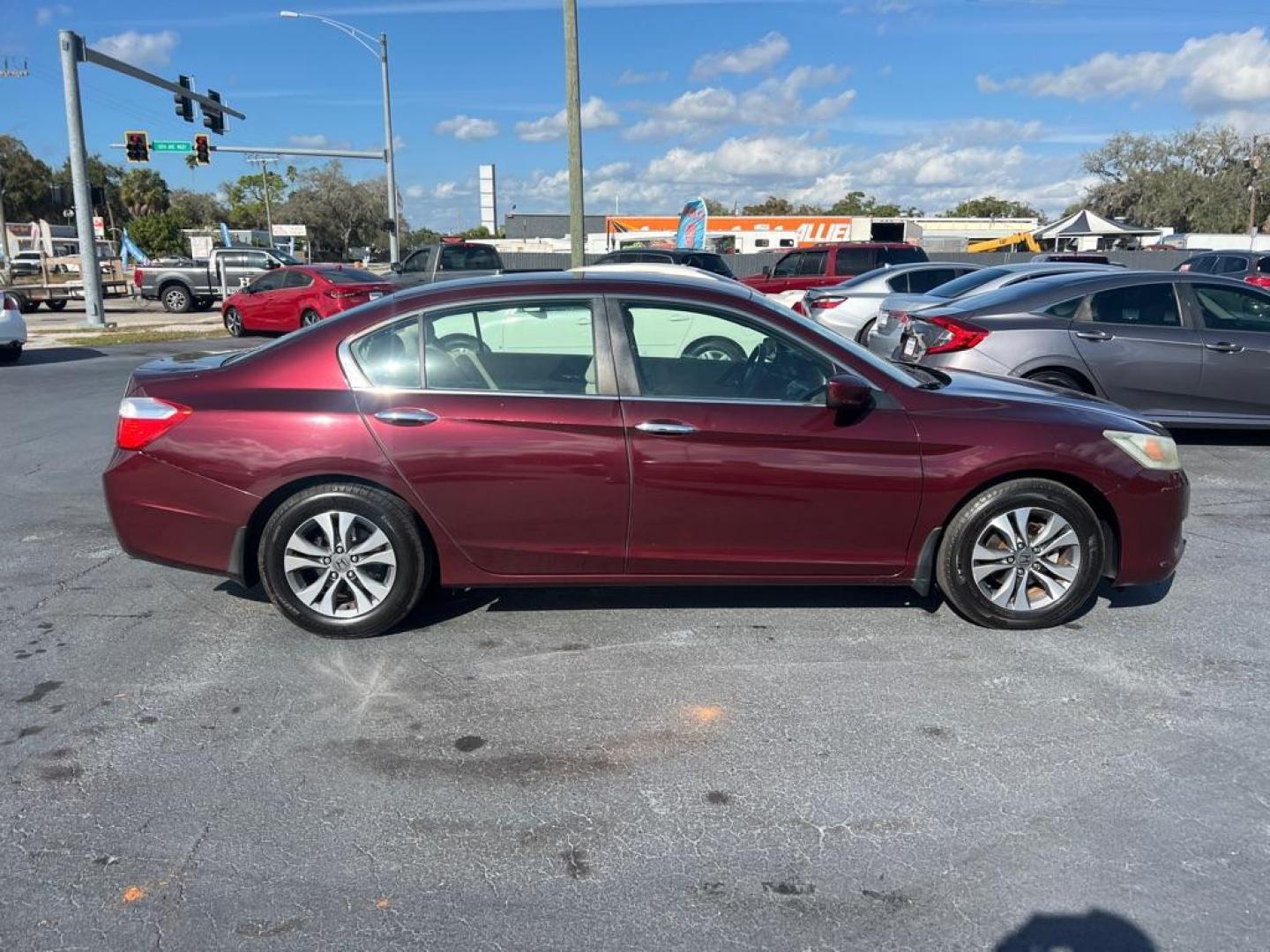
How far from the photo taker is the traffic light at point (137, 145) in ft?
90.6

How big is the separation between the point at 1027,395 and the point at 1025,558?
0.82 metres

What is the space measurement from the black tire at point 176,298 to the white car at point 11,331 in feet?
40.8

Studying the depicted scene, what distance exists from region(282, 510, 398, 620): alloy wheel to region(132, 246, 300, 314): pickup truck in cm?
2472

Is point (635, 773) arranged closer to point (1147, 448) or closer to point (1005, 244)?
point (1147, 448)

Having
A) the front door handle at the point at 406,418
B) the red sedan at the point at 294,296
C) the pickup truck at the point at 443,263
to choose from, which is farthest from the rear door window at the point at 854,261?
the front door handle at the point at 406,418

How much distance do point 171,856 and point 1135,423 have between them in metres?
4.33

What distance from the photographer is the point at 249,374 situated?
429 centimetres

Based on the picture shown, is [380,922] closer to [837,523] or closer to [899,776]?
[899,776]

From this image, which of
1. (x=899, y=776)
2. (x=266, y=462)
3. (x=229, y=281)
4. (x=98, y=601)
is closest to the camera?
(x=899, y=776)

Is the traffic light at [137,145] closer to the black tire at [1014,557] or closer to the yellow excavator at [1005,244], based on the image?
the black tire at [1014,557]

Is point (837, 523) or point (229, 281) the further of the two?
point (229, 281)

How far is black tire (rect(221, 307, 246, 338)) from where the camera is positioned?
19.8 meters

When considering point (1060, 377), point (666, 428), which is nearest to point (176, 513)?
point (666, 428)

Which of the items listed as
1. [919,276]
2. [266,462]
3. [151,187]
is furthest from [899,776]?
[151,187]
